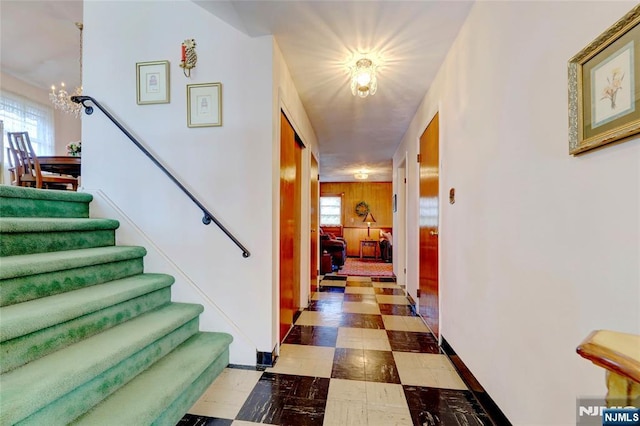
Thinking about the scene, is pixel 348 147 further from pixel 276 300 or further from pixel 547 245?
pixel 547 245

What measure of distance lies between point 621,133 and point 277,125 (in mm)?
1876

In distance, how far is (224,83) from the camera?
6.79 feet

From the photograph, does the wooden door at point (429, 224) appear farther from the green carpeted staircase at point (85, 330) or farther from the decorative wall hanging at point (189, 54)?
the decorative wall hanging at point (189, 54)

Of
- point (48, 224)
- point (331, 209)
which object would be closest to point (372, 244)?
point (331, 209)

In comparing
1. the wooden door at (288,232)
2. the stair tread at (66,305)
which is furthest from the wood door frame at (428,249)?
the stair tread at (66,305)

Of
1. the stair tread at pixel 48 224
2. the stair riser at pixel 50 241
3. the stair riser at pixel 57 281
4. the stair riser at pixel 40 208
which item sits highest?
the stair riser at pixel 40 208

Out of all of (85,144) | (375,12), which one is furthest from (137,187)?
(375,12)

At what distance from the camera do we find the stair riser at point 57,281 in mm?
1294

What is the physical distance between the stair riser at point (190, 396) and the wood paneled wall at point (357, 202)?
7.31 meters

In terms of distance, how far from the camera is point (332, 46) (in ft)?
7.15

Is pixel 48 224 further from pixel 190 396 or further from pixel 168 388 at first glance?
pixel 190 396

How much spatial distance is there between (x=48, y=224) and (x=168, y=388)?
119cm

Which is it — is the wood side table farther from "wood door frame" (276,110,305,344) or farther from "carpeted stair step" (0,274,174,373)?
"carpeted stair step" (0,274,174,373)

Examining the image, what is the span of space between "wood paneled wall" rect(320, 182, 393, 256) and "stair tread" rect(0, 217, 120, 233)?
24.2ft
